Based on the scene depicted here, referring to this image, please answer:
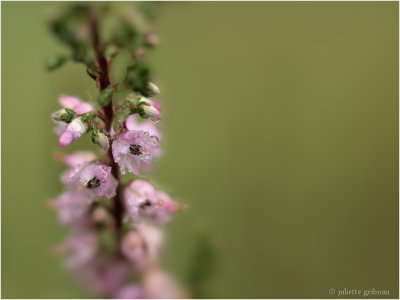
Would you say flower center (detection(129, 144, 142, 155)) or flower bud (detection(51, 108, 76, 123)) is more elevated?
flower bud (detection(51, 108, 76, 123))

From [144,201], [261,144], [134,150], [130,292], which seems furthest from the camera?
[261,144]

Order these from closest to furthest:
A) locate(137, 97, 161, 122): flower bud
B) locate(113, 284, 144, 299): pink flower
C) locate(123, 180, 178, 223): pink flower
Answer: locate(137, 97, 161, 122): flower bud
locate(123, 180, 178, 223): pink flower
locate(113, 284, 144, 299): pink flower

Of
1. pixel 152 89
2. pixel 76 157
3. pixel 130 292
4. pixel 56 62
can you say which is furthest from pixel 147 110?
pixel 130 292

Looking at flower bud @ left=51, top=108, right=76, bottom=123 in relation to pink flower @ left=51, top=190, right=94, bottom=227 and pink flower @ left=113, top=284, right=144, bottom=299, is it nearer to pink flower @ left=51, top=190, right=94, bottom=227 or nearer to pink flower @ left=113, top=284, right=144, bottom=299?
pink flower @ left=51, top=190, right=94, bottom=227

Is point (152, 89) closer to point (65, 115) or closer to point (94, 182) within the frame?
point (65, 115)

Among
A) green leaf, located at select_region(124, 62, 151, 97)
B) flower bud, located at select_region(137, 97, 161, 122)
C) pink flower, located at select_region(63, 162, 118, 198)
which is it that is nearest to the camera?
green leaf, located at select_region(124, 62, 151, 97)

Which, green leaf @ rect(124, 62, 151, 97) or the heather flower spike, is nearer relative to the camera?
the heather flower spike

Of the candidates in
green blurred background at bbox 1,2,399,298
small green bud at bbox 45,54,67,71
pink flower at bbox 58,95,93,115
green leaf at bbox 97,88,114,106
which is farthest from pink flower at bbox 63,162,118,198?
green blurred background at bbox 1,2,399,298

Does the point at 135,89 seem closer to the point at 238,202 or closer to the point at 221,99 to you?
the point at 238,202
